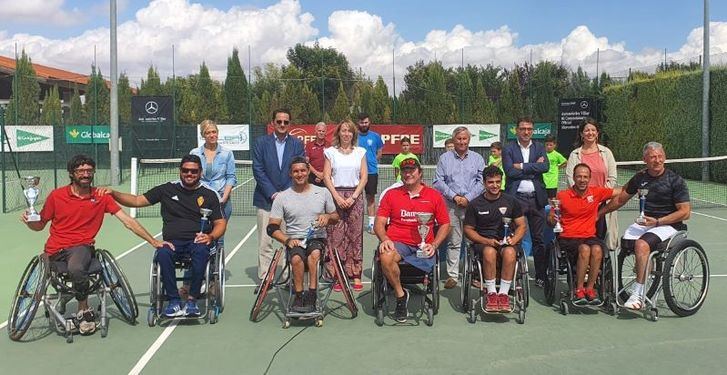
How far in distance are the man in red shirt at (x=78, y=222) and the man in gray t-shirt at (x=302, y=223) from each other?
0.90 m

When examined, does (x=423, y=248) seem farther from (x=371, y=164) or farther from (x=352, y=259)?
(x=371, y=164)

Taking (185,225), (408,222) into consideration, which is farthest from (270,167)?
(408,222)

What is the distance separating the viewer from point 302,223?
503 cm

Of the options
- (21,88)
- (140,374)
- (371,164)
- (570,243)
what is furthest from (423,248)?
(21,88)

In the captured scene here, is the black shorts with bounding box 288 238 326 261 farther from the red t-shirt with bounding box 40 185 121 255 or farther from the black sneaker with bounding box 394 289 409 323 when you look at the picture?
the red t-shirt with bounding box 40 185 121 255

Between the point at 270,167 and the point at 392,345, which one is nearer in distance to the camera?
the point at 392,345

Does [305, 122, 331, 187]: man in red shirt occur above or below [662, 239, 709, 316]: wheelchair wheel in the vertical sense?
above

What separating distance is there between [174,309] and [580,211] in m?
3.08

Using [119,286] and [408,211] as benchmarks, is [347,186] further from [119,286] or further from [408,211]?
[119,286]

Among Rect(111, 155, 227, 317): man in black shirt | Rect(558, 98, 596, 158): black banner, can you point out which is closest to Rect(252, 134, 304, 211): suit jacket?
Rect(111, 155, 227, 317): man in black shirt

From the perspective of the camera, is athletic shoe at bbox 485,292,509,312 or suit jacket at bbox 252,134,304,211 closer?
athletic shoe at bbox 485,292,509,312

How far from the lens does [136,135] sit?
21188mm

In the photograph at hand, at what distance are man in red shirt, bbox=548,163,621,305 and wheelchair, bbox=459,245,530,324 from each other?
0.39 m

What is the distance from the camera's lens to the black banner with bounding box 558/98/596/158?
19.2m
